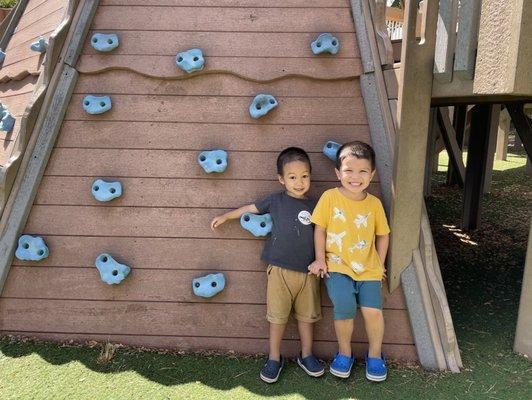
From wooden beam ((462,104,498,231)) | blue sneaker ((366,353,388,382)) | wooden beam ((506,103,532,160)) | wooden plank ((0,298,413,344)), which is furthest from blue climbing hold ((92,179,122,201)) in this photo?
wooden beam ((462,104,498,231))

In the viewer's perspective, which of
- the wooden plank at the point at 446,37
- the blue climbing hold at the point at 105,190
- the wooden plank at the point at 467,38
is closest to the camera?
the wooden plank at the point at 467,38

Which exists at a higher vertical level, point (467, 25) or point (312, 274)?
point (467, 25)

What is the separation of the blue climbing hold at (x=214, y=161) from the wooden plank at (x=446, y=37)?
1.20 meters

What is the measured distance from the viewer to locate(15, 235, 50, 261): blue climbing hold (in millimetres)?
2529

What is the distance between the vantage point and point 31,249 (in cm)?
253

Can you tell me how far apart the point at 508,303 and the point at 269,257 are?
1.95 m

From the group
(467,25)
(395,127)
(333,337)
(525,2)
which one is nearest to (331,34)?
(395,127)

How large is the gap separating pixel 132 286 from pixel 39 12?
2.36m

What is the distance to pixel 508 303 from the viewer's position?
3.23 m

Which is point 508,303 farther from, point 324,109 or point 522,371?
point 324,109

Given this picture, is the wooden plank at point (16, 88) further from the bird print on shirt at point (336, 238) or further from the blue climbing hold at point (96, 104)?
the bird print on shirt at point (336, 238)

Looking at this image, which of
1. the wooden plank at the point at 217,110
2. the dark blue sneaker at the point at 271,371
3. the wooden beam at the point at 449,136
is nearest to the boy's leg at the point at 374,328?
the dark blue sneaker at the point at 271,371

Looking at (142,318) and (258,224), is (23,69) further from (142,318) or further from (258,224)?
(258,224)

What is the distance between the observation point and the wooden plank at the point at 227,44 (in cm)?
261
